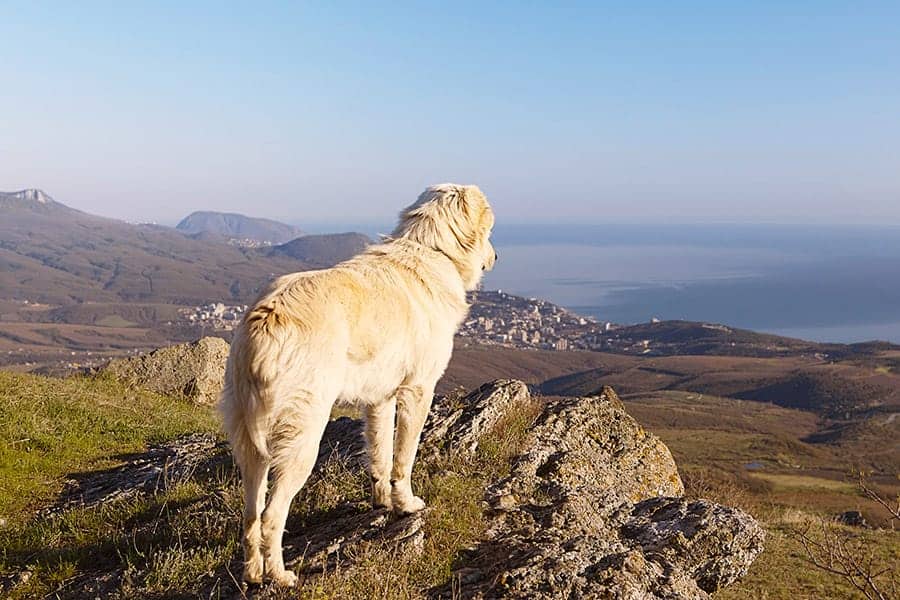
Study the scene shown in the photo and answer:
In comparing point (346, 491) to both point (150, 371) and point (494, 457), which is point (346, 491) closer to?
point (494, 457)

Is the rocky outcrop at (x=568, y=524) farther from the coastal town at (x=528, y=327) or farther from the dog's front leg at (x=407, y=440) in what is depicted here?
the coastal town at (x=528, y=327)

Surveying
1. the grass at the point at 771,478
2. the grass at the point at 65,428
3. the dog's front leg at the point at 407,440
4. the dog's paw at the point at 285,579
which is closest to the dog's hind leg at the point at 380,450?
the dog's front leg at the point at 407,440

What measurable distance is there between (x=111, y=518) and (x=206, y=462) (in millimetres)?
1679

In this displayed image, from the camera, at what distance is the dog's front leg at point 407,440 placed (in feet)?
19.3

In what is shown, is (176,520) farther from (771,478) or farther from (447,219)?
(771,478)

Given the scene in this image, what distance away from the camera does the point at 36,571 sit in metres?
5.64

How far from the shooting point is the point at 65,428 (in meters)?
10.5

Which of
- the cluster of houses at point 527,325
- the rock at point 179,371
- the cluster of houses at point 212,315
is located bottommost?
the cluster of houses at point 212,315

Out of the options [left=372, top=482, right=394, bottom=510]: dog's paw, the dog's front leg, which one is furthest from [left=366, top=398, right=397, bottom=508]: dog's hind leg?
the dog's front leg

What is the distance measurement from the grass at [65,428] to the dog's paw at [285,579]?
4.65m

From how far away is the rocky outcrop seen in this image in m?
4.94

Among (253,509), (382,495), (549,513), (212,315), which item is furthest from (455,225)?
(212,315)

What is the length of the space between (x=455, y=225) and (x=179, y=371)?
11.2m

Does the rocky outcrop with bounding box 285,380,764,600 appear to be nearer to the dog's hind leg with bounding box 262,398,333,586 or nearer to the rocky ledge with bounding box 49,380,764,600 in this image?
the rocky ledge with bounding box 49,380,764,600
